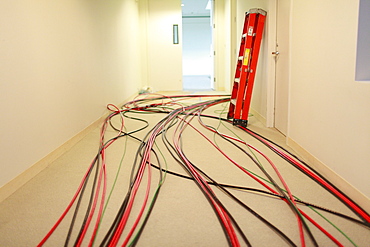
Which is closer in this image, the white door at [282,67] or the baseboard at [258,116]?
the white door at [282,67]

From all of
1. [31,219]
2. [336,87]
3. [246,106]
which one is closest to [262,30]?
[246,106]

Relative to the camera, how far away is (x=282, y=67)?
3322 mm

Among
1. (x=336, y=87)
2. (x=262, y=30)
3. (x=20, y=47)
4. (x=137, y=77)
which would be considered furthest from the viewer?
Result: (x=137, y=77)

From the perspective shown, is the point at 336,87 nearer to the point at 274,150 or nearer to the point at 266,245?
the point at 274,150

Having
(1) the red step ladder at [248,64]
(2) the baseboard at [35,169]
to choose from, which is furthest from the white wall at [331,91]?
(2) the baseboard at [35,169]

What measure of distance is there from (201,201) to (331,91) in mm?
1100

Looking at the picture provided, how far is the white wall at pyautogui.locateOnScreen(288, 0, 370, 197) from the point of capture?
1.70m

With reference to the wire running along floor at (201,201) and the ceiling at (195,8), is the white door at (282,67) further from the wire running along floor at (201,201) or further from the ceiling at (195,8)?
the ceiling at (195,8)

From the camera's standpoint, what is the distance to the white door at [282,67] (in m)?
3.17

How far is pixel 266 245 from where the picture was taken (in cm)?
135

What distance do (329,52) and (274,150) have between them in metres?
1.00

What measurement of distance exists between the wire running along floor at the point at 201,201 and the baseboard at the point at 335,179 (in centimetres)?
4

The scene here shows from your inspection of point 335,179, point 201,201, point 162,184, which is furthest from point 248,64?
point 201,201

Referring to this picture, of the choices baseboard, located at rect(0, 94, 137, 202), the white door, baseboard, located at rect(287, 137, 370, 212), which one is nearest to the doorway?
the white door
